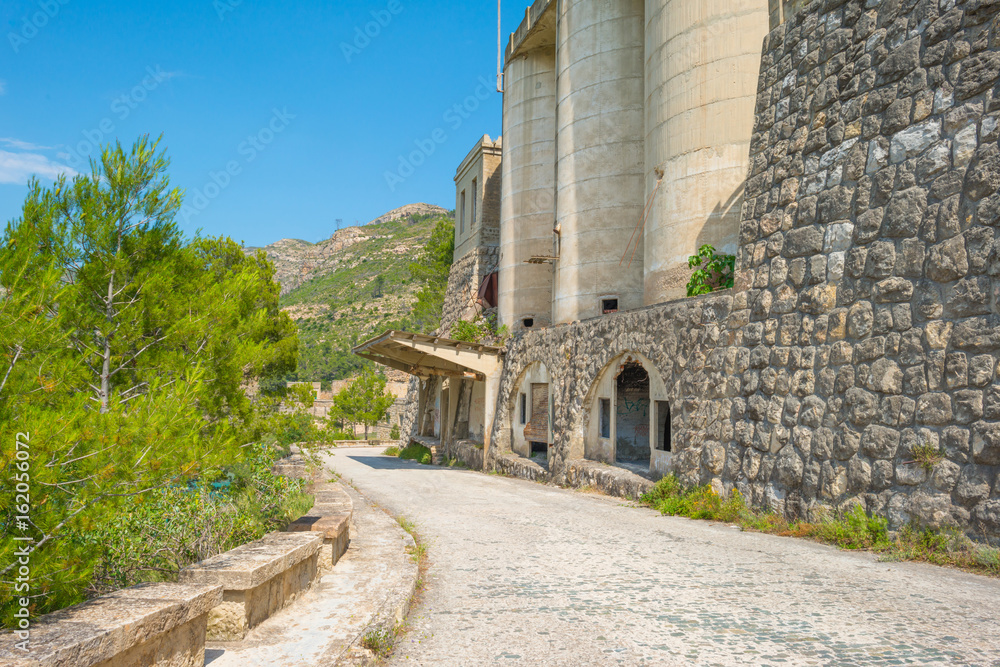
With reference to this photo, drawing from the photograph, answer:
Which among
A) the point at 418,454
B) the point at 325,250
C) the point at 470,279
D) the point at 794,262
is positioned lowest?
the point at 418,454

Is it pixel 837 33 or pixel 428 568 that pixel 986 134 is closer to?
pixel 837 33

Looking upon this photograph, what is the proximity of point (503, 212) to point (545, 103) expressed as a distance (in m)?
3.77

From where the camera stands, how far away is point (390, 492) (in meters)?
13.1

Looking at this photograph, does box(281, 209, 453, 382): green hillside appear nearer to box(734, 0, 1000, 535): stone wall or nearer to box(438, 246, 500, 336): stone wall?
box(438, 246, 500, 336): stone wall

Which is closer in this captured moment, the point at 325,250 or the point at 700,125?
the point at 700,125

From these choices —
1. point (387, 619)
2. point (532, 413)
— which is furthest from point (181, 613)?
point (532, 413)

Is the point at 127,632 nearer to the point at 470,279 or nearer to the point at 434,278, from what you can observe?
the point at 470,279

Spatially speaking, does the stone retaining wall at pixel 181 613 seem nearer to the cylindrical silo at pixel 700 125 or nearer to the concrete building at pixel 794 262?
the concrete building at pixel 794 262

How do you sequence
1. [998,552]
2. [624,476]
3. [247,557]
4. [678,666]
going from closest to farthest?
[678,666], [247,557], [998,552], [624,476]

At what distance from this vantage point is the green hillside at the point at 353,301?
70.7m

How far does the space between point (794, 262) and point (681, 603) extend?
17.8 feet

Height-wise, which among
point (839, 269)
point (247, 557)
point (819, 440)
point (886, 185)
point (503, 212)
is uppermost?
point (503, 212)

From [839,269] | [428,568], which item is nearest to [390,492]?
[428,568]

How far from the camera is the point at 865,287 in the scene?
8.14 m
